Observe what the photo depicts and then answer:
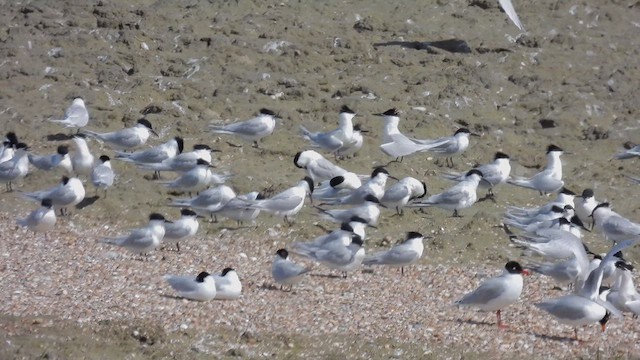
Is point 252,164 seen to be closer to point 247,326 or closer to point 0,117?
point 0,117

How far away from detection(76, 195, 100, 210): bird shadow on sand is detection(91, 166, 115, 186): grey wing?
0.20 m

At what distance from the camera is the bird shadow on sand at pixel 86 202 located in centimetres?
1252

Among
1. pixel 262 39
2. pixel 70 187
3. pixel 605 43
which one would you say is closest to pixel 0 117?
pixel 70 187

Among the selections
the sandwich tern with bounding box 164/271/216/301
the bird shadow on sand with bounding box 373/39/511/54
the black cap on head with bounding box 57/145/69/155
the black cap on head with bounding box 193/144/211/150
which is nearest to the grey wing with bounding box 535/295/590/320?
the sandwich tern with bounding box 164/271/216/301

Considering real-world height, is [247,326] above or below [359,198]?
above

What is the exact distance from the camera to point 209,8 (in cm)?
1744

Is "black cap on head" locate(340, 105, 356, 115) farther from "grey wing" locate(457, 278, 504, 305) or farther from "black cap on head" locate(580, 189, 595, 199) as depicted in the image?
"grey wing" locate(457, 278, 504, 305)

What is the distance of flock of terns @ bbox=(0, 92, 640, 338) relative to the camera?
9.99 meters

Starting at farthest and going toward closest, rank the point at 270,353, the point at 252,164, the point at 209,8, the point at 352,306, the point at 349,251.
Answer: the point at 209,8 < the point at 252,164 < the point at 349,251 < the point at 352,306 < the point at 270,353

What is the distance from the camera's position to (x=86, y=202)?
41.3ft

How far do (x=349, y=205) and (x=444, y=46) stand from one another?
473 cm

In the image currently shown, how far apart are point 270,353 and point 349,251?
2.07 metres

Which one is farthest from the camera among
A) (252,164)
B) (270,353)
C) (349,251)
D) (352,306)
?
(252,164)

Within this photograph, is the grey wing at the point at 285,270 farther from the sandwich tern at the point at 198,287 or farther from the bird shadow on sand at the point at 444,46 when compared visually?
the bird shadow on sand at the point at 444,46
